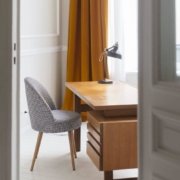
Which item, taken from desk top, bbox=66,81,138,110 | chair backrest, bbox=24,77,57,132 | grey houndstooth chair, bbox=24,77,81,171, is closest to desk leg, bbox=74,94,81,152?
desk top, bbox=66,81,138,110

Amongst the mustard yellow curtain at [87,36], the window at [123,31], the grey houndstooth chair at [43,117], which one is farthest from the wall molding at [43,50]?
the grey houndstooth chair at [43,117]

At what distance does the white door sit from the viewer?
1.42 m

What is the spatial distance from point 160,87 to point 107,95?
1.87 meters

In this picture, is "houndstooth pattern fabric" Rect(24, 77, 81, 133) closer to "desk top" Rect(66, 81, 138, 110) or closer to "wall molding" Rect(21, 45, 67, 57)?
"desk top" Rect(66, 81, 138, 110)

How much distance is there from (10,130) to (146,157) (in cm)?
73

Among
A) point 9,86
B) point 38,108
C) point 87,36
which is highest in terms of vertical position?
point 87,36

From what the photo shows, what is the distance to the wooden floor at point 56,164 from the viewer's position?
11.0 ft

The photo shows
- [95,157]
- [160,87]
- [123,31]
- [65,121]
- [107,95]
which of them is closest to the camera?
[160,87]

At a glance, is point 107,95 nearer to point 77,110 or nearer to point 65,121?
point 65,121

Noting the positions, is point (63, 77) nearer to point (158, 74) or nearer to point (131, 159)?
point (131, 159)

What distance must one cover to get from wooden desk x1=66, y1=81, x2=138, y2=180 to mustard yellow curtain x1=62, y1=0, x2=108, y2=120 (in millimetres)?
1323

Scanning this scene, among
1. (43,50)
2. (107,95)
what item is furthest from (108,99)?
(43,50)

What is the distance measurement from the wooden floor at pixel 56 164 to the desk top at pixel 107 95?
65 centimetres

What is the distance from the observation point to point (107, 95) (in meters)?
3.34
